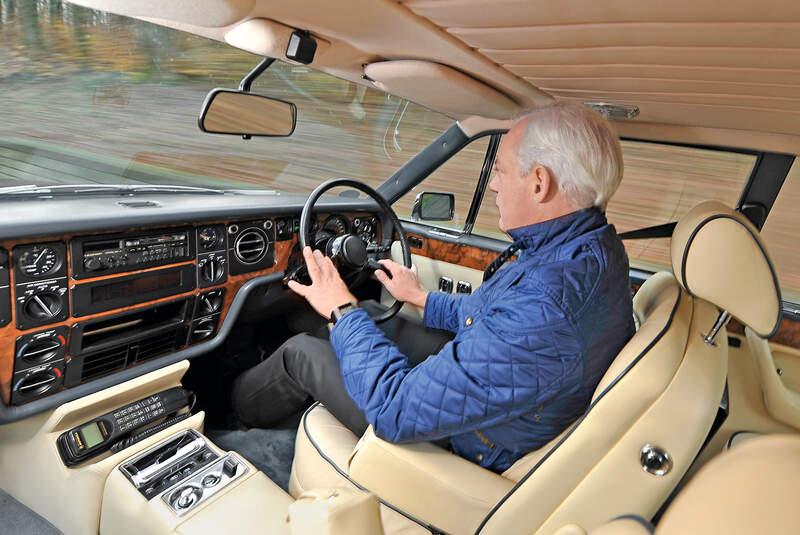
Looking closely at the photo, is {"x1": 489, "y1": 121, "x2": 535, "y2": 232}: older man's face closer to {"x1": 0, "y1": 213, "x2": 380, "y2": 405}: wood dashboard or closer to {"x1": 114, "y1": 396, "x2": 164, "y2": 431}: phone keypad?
{"x1": 0, "y1": 213, "x2": 380, "y2": 405}: wood dashboard

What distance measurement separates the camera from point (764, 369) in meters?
2.06

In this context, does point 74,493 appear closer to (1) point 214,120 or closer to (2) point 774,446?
(1) point 214,120

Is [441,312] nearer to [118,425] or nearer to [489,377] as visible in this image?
[489,377]

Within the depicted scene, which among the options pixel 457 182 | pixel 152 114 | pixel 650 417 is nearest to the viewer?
pixel 650 417

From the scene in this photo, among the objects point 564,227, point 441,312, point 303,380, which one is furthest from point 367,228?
point 564,227

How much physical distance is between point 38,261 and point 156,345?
0.60 metres

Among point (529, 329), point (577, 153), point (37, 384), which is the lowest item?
point (37, 384)

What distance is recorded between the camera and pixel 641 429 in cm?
108

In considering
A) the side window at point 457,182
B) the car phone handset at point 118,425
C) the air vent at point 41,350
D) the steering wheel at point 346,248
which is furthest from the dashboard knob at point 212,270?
the side window at point 457,182

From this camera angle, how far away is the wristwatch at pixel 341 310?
162 cm

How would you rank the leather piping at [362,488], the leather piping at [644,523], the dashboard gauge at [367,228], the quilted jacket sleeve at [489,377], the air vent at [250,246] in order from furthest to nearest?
1. the dashboard gauge at [367,228]
2. the air vent at [250,246]
3. the leather piping at [362,488]
4. the quilted jacket sleeve at [489,377]
5. the leather piping at [644,523]

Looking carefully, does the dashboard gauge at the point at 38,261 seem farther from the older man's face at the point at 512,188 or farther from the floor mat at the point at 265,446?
the older man's face at the point at 512,188

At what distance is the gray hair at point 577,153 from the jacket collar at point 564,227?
0.10 feet

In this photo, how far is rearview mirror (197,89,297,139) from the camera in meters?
2.12
